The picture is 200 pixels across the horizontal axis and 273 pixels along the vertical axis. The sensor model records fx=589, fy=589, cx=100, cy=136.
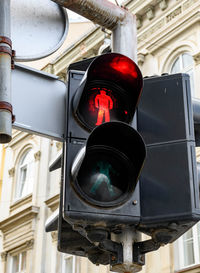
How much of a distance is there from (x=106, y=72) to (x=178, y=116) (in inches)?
19.3

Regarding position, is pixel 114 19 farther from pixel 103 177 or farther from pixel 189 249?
pixel 189 249

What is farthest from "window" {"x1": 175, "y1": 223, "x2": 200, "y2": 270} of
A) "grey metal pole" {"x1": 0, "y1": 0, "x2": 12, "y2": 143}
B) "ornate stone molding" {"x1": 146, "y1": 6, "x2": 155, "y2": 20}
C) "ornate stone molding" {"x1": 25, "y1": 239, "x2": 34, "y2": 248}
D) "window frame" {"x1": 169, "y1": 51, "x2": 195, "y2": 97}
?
"grey metal pole" {"x1": 0, "y1": 0, "x2": 12, "y2": 143}

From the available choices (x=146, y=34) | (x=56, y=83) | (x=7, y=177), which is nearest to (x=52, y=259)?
(x=7, y=177)

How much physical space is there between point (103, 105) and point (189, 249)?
453 inches

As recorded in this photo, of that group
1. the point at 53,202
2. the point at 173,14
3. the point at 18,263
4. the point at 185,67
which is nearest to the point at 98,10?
the point at 185,67

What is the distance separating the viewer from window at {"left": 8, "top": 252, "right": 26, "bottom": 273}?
66.9 feet

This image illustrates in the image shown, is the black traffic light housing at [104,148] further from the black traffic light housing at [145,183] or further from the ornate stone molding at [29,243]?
the ornate stone molding at [29,243]

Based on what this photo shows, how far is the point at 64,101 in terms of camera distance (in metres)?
3.64

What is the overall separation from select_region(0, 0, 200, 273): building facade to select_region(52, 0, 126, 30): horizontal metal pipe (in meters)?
10.7

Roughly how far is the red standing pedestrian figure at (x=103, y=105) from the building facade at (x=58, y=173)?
10.9m

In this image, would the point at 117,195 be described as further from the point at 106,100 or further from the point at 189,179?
the point at 106,100

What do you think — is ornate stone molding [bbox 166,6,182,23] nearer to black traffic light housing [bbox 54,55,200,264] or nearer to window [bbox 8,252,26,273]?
window [bbox 8,252,26,273]

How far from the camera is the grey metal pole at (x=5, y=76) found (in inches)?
101

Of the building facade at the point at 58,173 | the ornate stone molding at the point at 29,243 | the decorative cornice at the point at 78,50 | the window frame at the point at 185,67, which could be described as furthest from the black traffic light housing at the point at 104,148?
the ornate stone molding at the point at 29,243
